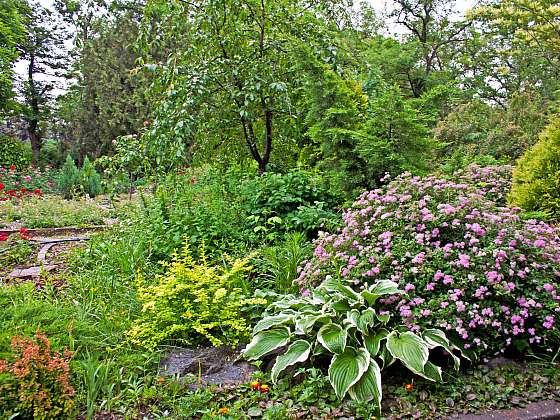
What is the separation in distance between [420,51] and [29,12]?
13.4m

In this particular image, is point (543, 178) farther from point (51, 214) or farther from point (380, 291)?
point (51, 214)

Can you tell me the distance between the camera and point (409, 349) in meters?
1.95

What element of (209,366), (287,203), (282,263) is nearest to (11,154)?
(287,203)

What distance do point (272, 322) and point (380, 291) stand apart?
0.60 metres

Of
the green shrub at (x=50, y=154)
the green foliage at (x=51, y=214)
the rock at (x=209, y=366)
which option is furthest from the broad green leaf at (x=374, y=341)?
the green shrub at (x=50, y=154)

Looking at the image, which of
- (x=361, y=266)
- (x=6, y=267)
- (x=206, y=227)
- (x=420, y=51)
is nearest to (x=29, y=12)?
(x=420, y=51)

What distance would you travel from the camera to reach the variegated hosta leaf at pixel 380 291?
6.98ft

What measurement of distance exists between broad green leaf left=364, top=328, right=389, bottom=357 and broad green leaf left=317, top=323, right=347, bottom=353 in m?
0.12

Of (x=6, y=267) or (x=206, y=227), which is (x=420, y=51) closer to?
(x=206, y=227)

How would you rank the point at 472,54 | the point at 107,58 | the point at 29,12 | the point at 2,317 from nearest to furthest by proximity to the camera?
the point at 2,317 < the point at 472,54 < the point at 107,58 < the point at 29,12

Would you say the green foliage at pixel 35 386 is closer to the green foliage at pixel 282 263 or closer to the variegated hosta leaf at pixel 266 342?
the variegated hosta leaf at pixel 266 342

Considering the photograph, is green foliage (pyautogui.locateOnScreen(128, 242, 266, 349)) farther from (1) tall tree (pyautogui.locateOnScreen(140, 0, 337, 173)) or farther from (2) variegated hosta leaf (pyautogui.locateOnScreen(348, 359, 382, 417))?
(1) tall tree (pyautogui.locateOnScreen(140, 0, 337, 173))

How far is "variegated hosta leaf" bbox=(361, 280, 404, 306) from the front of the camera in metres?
2.13

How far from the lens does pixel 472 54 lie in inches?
468
